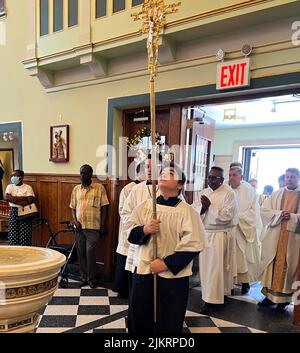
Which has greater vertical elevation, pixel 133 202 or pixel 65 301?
pixel 133 202

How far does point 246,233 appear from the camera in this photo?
364 centimetres

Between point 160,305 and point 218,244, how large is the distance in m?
1.35

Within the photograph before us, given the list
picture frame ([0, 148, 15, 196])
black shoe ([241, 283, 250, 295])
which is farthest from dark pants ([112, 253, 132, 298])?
picture frame ([0, 148, 15, 196])

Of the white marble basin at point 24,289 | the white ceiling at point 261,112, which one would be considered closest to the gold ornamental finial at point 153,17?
the white marble basin at point 24,289

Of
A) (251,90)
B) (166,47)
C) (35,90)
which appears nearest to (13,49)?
(35,90)

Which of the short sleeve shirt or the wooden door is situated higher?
the wooden door

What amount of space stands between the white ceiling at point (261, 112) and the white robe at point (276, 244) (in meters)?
1.98

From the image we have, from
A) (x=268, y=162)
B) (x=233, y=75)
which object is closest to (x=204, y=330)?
(x=233, y=75)

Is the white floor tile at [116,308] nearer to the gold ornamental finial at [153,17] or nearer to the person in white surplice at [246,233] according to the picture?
the person in white surplice at [246,233]

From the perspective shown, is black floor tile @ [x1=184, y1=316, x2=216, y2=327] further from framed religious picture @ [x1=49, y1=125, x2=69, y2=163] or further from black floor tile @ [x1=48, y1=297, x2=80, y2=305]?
framed religious picture @ [x1=49, y1=125, x2=69, y2=163]

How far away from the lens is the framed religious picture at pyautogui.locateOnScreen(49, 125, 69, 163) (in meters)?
4.30

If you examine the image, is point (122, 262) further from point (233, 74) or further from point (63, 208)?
point (233, 74)

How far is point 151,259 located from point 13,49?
454 centimetres

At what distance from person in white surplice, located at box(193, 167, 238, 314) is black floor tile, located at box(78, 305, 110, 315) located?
0.96 m
